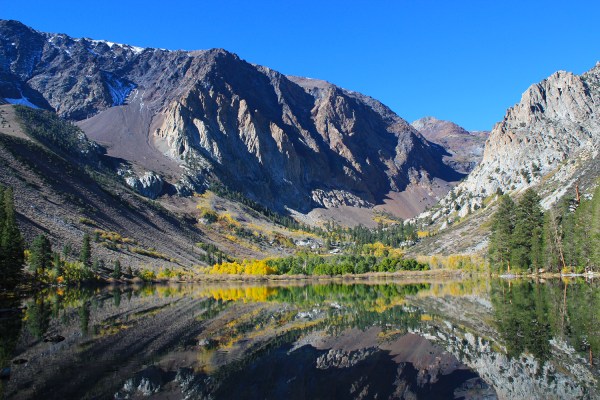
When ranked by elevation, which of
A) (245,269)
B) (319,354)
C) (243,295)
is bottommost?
(243,295)

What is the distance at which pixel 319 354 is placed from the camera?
2705 cm

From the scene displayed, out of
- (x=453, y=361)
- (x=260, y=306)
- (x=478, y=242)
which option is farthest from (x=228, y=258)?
(x=453, y=361)

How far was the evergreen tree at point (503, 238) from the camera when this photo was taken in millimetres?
92875

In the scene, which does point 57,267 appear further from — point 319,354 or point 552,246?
point 552,246

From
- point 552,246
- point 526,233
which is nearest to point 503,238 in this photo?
point 526,233

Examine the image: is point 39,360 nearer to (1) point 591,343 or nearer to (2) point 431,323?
(2) point 431,323

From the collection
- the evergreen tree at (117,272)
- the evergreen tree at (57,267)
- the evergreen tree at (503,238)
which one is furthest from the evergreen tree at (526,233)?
the evergreen tree at (57,267)

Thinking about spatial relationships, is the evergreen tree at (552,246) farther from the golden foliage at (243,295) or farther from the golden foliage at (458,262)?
the golden foliage at (243,295)

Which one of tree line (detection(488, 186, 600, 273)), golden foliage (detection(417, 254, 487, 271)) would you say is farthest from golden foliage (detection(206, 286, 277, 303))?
golden foliage (detection(417, 254, 487, 271))

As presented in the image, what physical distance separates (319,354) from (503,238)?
252 feet

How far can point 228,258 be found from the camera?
18075 cm

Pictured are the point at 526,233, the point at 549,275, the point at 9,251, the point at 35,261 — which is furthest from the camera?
the point at 526,233

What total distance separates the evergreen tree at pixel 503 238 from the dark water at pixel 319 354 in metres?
49.3

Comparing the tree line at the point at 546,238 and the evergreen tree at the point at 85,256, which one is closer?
the tree line at the point at 546,238
